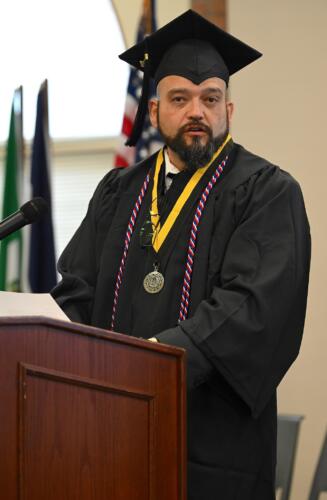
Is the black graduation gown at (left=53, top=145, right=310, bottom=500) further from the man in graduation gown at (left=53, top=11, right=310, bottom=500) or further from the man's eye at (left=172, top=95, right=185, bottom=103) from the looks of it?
the man's eye at (left=172, top=95, right=185, bottom=103)

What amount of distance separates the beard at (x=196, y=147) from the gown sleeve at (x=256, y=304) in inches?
8.9

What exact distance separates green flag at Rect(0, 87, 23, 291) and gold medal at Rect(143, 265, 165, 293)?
2.70 metres

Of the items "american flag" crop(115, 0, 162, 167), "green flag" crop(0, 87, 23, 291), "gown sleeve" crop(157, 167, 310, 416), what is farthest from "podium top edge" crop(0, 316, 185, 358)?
"american flag" crop(115, 0, 162, 167)

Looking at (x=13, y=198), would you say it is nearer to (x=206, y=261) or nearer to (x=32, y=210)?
(x=206, y=261)

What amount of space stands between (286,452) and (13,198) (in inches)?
87.3

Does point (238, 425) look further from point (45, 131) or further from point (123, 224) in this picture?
point (45, 131)

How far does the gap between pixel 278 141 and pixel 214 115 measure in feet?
10.8

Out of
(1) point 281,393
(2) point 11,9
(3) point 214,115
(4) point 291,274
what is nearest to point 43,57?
(2) point 11,9

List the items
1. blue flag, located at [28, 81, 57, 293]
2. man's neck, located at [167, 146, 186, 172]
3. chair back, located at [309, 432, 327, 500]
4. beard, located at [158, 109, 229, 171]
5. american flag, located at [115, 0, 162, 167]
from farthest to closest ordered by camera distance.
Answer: american flag, located at [115, 0, 162, 167] < blue flag, located at [28, 81, 57, 293] < chair back, located at [309, 432, 327, 500] < man's neck, located at [167, 146, 186, 172] < beard, located at [158, 109, 229, 171]

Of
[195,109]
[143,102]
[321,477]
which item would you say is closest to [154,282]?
[195,109]

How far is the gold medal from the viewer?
11.0 feet

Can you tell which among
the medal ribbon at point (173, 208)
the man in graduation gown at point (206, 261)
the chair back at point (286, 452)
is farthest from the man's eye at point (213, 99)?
the chair back at point (286, 452)

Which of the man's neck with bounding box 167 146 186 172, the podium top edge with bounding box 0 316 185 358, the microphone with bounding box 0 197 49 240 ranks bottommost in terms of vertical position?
the podium top edge with bounding box 0 316 185 358

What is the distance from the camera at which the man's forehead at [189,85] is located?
139 inches
